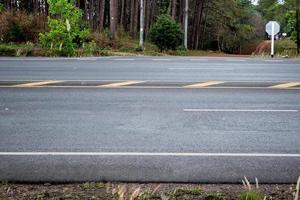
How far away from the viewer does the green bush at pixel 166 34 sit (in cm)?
3900

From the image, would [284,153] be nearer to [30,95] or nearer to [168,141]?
[168,141]

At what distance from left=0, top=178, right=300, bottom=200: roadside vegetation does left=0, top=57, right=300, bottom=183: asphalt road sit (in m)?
0.28

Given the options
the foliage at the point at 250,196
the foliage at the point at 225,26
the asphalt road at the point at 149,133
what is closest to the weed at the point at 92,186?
the asphalt road at the point at 149,133

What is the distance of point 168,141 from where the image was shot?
7102 mm

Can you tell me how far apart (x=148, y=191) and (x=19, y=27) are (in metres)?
30.1

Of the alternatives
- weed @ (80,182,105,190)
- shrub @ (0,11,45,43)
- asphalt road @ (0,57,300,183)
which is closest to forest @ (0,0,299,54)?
shrub @ (0,11,45,43)

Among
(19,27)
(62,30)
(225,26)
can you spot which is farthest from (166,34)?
(225,26)

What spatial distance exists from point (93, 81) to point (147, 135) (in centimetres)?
730

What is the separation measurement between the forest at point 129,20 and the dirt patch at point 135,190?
926 inches

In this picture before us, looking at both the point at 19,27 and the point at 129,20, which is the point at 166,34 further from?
the point at 129,20

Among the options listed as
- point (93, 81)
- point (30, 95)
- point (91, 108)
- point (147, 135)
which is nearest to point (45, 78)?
point (93, 81)

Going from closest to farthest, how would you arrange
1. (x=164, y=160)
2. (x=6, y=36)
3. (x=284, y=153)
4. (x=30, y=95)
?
1. (x=164, y=160)
2. (x=284, y=153)
3. (x=30, y=95)
4. (x=6, y=36)

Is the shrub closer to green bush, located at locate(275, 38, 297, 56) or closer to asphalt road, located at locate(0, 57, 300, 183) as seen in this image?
green bush, located at locate(275, 38, 297, 56)

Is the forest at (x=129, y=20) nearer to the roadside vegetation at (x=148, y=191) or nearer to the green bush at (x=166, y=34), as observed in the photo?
the green bush at (x=166, y=34)
